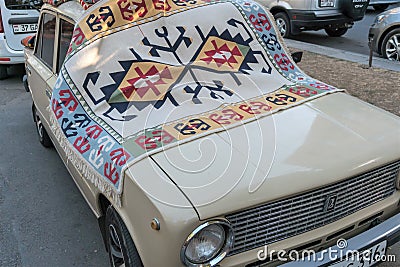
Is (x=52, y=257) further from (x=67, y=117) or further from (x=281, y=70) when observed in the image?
(x=281, y=70)

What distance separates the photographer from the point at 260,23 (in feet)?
11.3

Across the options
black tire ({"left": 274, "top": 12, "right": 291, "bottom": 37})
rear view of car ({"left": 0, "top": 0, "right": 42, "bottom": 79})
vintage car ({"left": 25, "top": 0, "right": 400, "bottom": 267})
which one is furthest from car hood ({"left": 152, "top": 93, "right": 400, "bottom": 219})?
black tire ({"left": 274, "top": 12, "right": 291, "bottom": 37})

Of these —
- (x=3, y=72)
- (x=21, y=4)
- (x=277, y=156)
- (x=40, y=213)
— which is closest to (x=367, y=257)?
(x=277, y=156)

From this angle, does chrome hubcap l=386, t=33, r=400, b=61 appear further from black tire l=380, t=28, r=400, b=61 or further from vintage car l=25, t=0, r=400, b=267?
vintage car l=25, t=0, r=400, b=267

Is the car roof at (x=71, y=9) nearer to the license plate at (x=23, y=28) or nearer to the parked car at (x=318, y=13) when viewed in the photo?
the license plate at (x=23, y=28)

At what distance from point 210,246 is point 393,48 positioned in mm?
6930

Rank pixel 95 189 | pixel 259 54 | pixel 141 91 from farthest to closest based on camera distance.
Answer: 1. pixel 259 54
2. pixel 141 91
3. pixel 95 189

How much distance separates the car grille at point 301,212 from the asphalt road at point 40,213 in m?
1.39

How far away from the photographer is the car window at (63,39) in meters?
3.55

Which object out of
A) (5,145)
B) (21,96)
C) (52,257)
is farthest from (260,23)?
(21,96)

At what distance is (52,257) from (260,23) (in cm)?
238

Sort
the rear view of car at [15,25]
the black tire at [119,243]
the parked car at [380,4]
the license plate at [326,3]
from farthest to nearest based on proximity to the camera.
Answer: the parked car at [380,4]
the license plate at [326,3]
the rear view of car at [15,25]
the black tire at [119,243]

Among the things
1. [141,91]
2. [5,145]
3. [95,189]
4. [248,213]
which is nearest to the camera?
[248,213]
